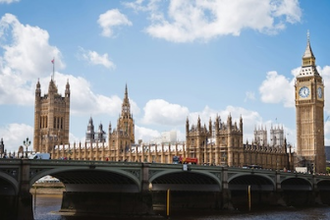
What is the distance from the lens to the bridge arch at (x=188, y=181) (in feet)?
271

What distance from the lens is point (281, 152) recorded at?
557 feet

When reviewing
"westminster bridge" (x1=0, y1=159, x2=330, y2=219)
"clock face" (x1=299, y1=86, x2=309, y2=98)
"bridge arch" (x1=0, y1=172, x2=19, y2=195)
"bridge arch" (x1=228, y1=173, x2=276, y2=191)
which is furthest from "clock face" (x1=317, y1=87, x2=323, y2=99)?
"bridge arch" (x1=0, y1=172, x2=19, y2=195)

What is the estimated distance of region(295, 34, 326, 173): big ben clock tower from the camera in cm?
16450

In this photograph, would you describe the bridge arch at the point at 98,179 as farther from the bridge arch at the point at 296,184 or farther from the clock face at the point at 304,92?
the clock face at the point at 304,92

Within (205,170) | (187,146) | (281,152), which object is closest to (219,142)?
(187,146)

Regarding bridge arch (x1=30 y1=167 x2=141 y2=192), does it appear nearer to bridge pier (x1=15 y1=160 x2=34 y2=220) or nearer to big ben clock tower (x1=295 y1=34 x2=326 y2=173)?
bridge pier (x1=15 y1=160 x2=34 y2=220)

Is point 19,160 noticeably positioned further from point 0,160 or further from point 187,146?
point 187,146

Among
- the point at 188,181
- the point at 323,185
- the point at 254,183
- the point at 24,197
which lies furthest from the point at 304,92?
the point at 24,197

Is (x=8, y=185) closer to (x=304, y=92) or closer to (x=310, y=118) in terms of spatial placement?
(x=310, y=118)

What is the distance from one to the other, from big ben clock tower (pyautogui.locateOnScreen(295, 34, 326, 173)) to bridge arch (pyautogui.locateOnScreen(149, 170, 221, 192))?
82590 mm

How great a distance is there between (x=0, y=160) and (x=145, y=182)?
21478mm

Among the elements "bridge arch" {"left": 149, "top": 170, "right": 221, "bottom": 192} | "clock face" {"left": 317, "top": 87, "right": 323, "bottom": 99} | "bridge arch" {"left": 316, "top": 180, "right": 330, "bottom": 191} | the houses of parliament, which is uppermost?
"clock face" {"left": 317, "top": 87, "right": 323, "bottom": 99}

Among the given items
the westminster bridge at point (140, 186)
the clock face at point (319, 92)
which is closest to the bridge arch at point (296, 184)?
the westminster bridge at point (140, 186)

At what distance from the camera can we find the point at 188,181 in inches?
3514
